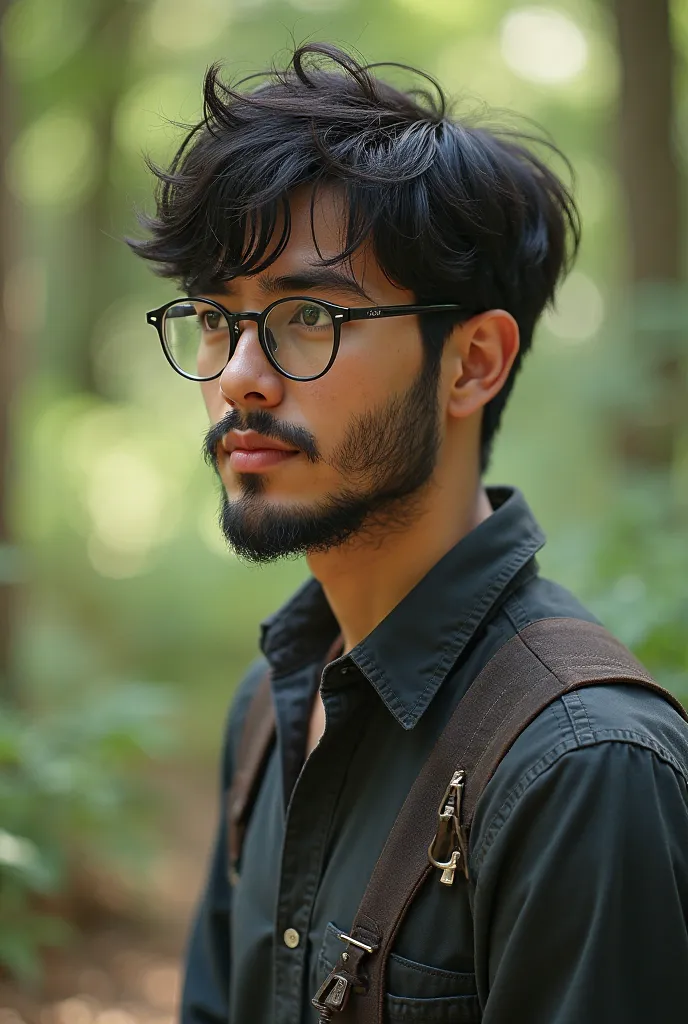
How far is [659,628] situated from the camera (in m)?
2.63

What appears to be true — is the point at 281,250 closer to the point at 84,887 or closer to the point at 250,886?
the point at 250,886

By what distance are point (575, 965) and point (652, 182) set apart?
554cm

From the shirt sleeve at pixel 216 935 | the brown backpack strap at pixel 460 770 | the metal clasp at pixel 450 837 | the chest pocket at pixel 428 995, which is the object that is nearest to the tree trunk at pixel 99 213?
the shirt sleeve at pixel 216 935

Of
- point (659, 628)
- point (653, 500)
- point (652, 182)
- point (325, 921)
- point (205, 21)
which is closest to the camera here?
point (325, 921)

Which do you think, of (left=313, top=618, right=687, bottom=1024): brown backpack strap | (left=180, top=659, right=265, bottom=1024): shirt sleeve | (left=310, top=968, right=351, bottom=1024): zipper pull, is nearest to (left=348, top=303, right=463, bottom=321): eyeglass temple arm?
(left=313, top=618, right=687, bottom=1024): brown backpack strap

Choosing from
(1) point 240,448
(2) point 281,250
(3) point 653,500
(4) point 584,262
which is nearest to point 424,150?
(2) point 281,250

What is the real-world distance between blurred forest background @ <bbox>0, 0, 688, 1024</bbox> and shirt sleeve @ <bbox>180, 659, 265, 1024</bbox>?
69 centimetres

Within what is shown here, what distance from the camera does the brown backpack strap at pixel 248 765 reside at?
2.26 m

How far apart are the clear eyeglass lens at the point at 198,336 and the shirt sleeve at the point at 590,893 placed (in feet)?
3.51

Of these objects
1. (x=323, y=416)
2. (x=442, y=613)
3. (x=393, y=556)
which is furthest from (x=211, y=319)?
(x=442, y=613)

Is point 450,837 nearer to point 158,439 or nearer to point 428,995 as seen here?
point 428,995

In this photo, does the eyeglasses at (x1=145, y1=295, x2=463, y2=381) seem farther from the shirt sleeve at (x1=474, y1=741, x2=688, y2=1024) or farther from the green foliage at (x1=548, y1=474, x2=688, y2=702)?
the green foliage at (x1=548, y1=474, x2=688, y2=702)

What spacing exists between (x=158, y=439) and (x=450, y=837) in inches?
393

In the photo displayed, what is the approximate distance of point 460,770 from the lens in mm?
1628
